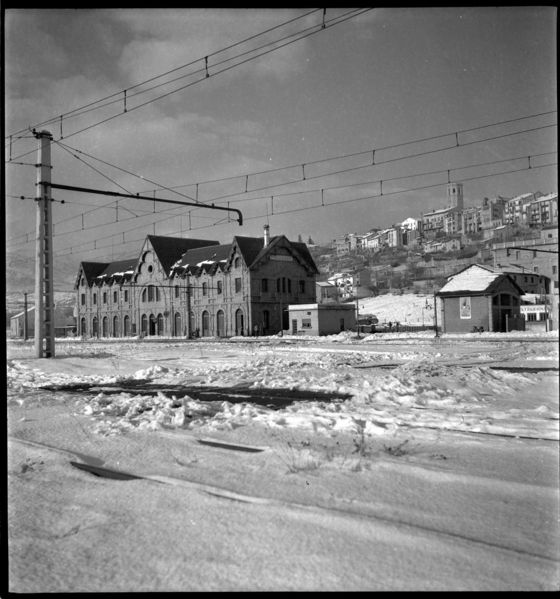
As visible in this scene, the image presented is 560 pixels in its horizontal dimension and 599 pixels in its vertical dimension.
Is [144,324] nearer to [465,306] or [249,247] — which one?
[249,247]

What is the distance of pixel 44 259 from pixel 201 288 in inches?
1808

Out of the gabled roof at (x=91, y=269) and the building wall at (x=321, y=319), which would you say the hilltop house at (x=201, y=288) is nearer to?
the gabled roof at (x=91, y=269)

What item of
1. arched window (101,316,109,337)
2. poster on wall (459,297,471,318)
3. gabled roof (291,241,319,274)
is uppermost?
gabled roof (291,241,319,274)

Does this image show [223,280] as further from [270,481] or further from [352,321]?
[270,481]

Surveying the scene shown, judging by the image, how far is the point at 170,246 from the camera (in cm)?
7094

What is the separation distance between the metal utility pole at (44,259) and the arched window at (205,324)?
44236 millimetres

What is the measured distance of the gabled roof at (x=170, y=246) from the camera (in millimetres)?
69438

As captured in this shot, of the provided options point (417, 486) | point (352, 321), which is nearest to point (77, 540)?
point (417, 486)

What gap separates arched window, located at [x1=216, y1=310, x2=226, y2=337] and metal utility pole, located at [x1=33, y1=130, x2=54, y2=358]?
138ft

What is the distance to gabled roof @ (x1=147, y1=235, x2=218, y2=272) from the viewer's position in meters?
69.4

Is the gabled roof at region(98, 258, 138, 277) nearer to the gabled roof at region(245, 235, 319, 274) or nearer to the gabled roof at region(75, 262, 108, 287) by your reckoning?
the gabled roof at region(75, 262, 108, 287)

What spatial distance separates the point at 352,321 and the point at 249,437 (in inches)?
2052

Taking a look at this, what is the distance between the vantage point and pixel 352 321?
57.7 m

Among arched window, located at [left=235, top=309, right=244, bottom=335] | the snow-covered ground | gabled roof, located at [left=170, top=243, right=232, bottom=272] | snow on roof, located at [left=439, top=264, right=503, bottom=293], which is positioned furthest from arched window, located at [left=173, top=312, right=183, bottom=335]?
snow on roof, located at [left=439, top=264, right=503, bottom=293]
